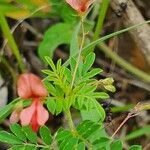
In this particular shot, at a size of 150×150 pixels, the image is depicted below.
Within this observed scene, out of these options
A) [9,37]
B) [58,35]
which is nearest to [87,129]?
[9,37]

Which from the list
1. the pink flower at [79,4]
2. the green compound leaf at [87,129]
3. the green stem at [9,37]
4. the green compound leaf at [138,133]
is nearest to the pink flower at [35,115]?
the green compound leaf at [87,129]

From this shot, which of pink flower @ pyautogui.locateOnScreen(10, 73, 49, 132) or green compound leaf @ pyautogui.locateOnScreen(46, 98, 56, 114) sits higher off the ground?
pink flower @ pyautogui.locateOnScreen(10, 73, 49, 132)

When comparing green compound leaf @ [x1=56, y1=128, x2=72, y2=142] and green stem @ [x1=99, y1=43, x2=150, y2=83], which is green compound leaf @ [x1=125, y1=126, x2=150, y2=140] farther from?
green compound leaf @ [x1=56, y1=128, x2=72, y2=142]

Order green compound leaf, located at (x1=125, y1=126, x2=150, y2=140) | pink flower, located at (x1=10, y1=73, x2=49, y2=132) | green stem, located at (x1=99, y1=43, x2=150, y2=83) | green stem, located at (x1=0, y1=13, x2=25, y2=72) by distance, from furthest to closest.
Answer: green stem, located at (x1=99, y1=43, x2=150, y2=83), green compound leaf, located at (x1=125, y1=126, x2=150, y2=140), green stem, located at (x1=0, y1=13, x2=25, y2=72), pink flower, located at (x1=10, y1=73, x2=49, y2=132)

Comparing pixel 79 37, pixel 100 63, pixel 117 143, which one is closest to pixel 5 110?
pixel 117 143

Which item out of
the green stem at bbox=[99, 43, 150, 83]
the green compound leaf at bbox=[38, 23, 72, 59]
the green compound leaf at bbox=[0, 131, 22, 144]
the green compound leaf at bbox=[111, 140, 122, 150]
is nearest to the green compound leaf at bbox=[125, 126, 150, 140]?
the green stem at bbox=[99, 43, 150, 83]

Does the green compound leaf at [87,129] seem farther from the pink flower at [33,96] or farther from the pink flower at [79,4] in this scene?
the pink flower at [79,4]

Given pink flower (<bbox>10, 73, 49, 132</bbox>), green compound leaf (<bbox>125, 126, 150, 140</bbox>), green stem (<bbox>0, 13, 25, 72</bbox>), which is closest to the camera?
pink flower (<bbox>10, 73, 49, 132</bbox>)
